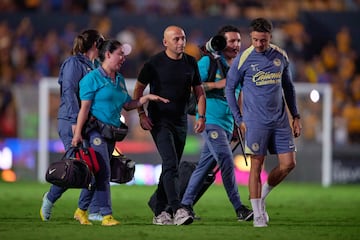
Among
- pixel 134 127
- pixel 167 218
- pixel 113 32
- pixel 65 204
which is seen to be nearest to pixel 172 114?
pixel 167 218

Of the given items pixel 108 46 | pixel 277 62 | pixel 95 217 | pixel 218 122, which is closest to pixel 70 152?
pixel 108 46

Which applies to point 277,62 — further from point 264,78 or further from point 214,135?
point 214,135

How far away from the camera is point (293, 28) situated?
89.4 ft

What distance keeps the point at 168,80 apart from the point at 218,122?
3.90ft

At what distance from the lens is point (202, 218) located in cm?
1384

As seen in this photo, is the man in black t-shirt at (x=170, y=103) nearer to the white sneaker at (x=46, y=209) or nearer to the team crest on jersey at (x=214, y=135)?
the team crest on jersey at (x=214, y=135)

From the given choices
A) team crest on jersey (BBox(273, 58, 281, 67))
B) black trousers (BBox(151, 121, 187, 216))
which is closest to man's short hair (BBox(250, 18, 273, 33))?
team crest on jersey (BBox(273, 58, 281, 67))

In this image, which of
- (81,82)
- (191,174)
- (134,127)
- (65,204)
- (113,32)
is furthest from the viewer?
(113,32)

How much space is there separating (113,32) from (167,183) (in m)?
14.4

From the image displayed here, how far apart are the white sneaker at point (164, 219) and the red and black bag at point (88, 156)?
103cm

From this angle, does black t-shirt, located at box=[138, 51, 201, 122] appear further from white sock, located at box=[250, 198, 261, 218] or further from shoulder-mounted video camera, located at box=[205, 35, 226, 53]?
white sock, located at box=[250, 198, 261, 218]

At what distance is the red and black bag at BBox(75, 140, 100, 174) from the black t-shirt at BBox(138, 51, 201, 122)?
3.24 feet

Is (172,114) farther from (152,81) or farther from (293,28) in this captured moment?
(293,28)

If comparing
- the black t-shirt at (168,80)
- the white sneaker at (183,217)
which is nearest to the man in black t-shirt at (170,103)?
the black t-shirt at (168,80)
